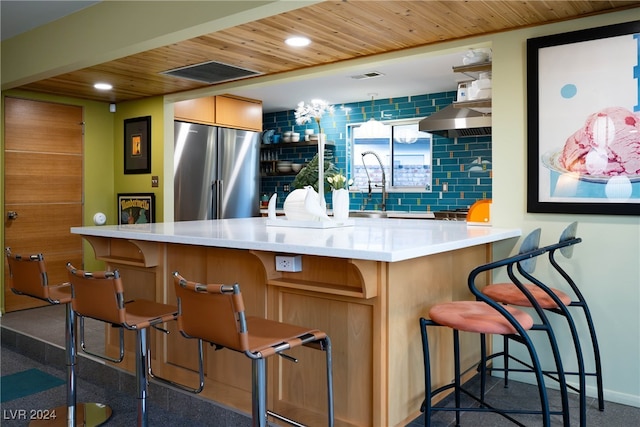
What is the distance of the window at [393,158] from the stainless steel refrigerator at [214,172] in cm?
137

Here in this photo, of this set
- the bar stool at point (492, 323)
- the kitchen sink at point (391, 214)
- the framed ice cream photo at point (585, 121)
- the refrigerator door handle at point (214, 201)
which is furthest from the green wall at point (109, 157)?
the bar stool at point (492, 323)

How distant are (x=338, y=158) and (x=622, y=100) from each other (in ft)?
14.9

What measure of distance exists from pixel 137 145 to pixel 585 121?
13.3ft

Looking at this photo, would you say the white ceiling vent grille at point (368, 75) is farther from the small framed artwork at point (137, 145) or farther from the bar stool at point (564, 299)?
the bar stool at point (564, 299)

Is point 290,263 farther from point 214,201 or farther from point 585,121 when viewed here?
point 214,201

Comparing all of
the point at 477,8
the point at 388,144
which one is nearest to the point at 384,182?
the point at 388,144

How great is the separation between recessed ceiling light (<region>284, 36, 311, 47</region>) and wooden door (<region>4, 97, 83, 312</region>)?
290 centimetres

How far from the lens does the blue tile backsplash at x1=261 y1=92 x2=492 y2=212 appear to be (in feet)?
19.7

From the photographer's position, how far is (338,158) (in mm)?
7035

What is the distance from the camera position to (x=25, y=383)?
325 cm

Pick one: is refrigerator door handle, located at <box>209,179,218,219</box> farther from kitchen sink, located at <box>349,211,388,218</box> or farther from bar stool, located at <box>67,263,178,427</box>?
bar stool, located at <box>67,263,178,427</box>

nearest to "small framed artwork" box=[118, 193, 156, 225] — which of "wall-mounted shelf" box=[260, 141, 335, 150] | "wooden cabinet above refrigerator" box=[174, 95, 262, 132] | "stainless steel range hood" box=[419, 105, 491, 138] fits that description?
"wooden cabinet above refrigerator" box=[174, 95, 262, 132]

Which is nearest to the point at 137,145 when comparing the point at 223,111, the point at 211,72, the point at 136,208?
the point at 136,208

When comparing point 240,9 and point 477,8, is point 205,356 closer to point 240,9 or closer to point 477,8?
point 240,9
